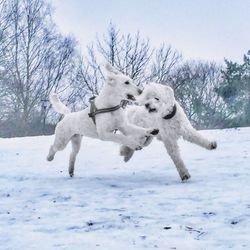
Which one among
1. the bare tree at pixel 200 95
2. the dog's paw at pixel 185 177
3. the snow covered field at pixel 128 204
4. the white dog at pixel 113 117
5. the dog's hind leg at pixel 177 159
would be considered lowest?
the snow covered field at pixel 128 204

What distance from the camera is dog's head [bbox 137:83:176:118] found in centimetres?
599

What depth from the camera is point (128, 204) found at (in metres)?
4.81

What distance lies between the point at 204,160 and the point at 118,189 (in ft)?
7.64

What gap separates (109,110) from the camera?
6.11 meters

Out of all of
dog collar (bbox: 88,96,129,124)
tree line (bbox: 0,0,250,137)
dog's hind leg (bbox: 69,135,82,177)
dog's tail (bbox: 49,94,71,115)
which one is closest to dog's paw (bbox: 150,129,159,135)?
dog collar (bbox: 88,96,129,124)

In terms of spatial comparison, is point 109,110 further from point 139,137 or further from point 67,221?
point 67,221

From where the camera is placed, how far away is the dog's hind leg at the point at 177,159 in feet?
19.6

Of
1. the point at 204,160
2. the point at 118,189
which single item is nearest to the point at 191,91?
the point at 204,160

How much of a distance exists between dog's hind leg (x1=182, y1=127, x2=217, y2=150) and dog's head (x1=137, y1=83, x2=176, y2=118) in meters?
0.33

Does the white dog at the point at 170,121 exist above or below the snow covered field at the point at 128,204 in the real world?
above

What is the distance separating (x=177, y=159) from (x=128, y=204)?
139 cm

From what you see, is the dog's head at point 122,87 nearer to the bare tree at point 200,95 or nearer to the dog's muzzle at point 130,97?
the dog's muzzle at point 130,97

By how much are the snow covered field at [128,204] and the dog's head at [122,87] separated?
3.49ft

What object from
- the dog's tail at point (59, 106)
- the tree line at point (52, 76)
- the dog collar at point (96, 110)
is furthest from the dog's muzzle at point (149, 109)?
the tree line at point (52, 76)
